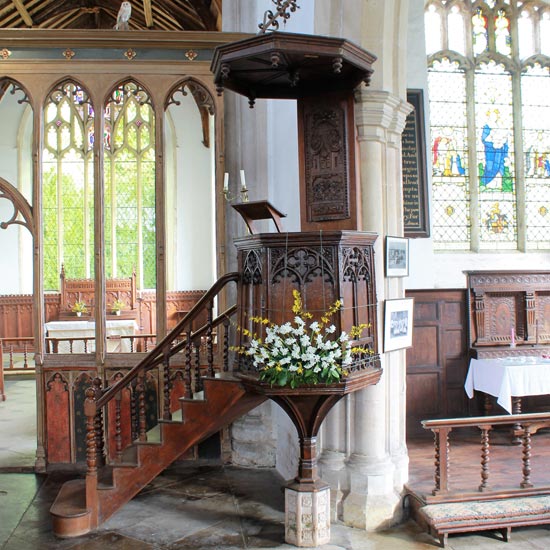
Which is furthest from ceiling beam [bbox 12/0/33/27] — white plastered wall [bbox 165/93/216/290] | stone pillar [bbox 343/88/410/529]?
stone pillar [bbox 343/88/410/529]

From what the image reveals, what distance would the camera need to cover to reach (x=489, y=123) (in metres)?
7.58

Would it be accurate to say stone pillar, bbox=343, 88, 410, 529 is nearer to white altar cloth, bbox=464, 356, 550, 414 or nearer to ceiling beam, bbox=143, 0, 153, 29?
white altar cloth, bbox=464, 356, 550, 414

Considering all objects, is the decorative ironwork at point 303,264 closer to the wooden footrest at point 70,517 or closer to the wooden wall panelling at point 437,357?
the wooden footrest at point 70,517

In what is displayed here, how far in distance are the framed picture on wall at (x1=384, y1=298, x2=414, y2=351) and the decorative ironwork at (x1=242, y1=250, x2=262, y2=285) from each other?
0.96 meters

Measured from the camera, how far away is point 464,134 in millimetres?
7508

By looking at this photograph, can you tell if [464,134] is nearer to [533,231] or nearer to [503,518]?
[533,231]

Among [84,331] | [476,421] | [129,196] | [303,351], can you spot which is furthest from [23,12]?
[476,421]

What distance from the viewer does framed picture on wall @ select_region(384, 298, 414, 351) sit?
15.4 ft

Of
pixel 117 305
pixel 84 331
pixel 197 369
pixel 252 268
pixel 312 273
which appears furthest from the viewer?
pixel 117 305

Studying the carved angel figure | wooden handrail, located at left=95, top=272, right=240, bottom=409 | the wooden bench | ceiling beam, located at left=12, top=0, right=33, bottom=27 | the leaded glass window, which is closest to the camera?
wooden handrail, located at left=95, top=272, right=240, bottom=409

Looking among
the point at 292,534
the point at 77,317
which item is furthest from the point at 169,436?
the point at 77,317

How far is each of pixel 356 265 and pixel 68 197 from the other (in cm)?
1127

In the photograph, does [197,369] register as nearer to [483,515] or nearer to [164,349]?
[164,349]

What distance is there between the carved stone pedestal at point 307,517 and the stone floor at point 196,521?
0.30 feet
